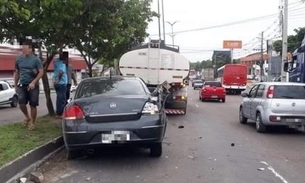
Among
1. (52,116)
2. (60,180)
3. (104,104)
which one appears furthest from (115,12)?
(60,180)

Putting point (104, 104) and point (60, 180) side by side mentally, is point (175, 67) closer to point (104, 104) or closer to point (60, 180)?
point (104, 104)

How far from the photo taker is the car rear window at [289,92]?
12180mm

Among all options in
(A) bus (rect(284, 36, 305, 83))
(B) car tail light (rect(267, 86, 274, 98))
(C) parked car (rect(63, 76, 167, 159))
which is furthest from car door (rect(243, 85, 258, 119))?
(C) parked car (rect(63, 76, 167, 159))

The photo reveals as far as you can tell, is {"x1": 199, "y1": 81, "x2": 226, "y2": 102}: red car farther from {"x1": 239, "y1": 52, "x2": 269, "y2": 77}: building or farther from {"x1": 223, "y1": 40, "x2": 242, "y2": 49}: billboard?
{"x1": 239, "y1": 52, "x2": 269, "y2": 77}: building

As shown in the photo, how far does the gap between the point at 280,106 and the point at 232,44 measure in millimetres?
88191

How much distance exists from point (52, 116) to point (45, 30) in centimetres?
313

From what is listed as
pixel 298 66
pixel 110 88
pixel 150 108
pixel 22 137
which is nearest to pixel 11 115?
pixel 22 137

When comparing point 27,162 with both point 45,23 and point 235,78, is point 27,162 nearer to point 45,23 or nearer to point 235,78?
point 45,23

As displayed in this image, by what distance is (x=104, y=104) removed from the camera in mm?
7656

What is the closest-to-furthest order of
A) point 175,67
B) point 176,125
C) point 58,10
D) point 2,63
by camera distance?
point 58,10
point 176,125
point 175,67
point 2,63

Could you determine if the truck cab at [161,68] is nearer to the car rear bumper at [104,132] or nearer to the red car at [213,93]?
the car rear bumper at [104,132]

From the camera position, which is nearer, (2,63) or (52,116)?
(52,116)

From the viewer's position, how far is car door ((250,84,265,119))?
12.8m

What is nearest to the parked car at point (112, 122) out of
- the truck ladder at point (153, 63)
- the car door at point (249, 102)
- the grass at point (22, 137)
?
the grass at point (22, 137)
